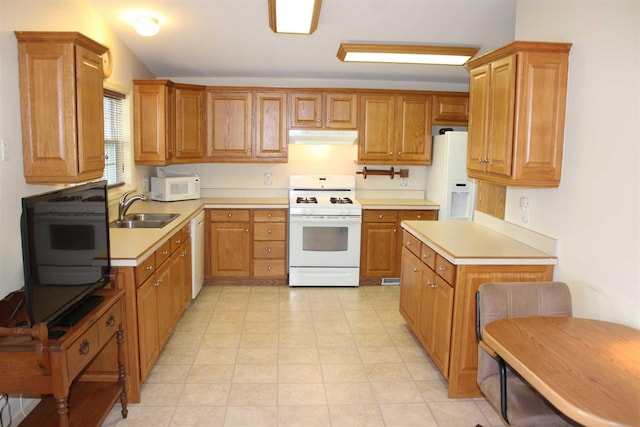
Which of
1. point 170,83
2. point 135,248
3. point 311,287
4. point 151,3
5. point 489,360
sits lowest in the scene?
point 311,287

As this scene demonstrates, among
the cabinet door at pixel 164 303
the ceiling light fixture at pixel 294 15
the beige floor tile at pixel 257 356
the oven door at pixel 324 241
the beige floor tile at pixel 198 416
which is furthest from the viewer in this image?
the oven door at pixel 324 241

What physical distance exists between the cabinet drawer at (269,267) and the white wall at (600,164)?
2913 millimetres

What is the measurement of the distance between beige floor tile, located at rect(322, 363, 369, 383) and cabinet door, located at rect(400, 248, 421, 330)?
0.60 metres

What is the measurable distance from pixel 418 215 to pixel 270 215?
62.6 inches

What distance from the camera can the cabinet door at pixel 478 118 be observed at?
10.3 ft

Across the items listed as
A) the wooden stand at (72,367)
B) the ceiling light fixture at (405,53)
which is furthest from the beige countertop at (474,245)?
the wooden stand at (72,367)

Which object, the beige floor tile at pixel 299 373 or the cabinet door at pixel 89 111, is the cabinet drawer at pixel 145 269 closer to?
the cabinet door at pixel 89 111

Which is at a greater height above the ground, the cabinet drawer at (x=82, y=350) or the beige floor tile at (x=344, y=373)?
the cabinet drawer at (x=82, y=350)

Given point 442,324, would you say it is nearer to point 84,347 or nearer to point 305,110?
point 84,347

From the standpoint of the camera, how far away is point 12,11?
2.52m

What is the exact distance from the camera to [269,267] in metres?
5.23

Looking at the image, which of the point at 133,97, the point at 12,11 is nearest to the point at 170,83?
the point at 133,97

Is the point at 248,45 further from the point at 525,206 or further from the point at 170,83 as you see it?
the point at 525,206

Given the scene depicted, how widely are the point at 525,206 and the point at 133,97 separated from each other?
3617mm
